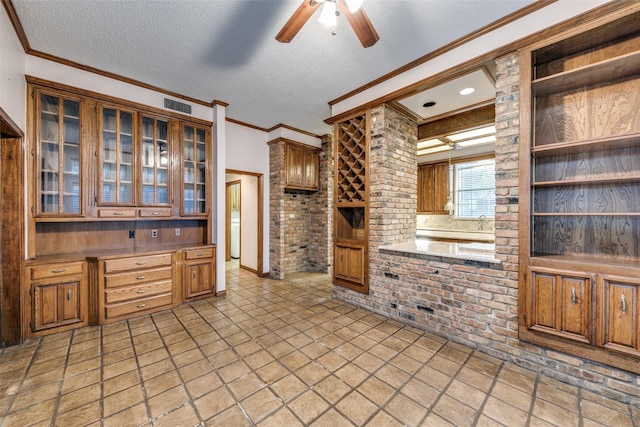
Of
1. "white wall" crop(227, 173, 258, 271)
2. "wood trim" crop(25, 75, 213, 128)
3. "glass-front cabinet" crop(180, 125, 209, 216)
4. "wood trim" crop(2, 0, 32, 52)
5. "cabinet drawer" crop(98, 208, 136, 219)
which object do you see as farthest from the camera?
"white wall" crop(227, 173, 258, 271)

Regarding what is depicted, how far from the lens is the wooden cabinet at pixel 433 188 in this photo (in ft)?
20.0

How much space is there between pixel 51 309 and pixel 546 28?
17.5ft

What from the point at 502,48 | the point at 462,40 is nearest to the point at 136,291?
the point at 462,40

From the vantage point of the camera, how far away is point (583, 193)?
7.23 ft

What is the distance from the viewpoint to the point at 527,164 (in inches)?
86.4

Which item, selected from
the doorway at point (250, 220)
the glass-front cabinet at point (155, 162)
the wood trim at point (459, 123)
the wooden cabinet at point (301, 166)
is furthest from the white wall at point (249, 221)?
the wood trim at point (459, 123)

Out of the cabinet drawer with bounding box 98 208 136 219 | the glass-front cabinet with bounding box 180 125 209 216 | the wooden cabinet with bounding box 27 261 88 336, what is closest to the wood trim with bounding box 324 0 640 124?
the glass-front cabinet with bounding box 180 125 209 216

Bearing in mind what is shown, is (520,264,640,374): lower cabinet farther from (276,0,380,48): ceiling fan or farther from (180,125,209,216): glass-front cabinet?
(180,125,209,216): glass-front cabinet

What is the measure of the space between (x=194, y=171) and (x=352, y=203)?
7.97ft

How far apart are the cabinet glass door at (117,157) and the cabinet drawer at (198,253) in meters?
0.97

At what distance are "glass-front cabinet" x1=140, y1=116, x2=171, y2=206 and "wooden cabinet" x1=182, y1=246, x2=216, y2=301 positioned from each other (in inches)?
32.6

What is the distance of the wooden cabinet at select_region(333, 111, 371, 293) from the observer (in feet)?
11.5

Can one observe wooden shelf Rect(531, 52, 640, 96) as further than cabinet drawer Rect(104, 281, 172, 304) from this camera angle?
No

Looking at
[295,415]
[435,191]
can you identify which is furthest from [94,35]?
[435,191]
